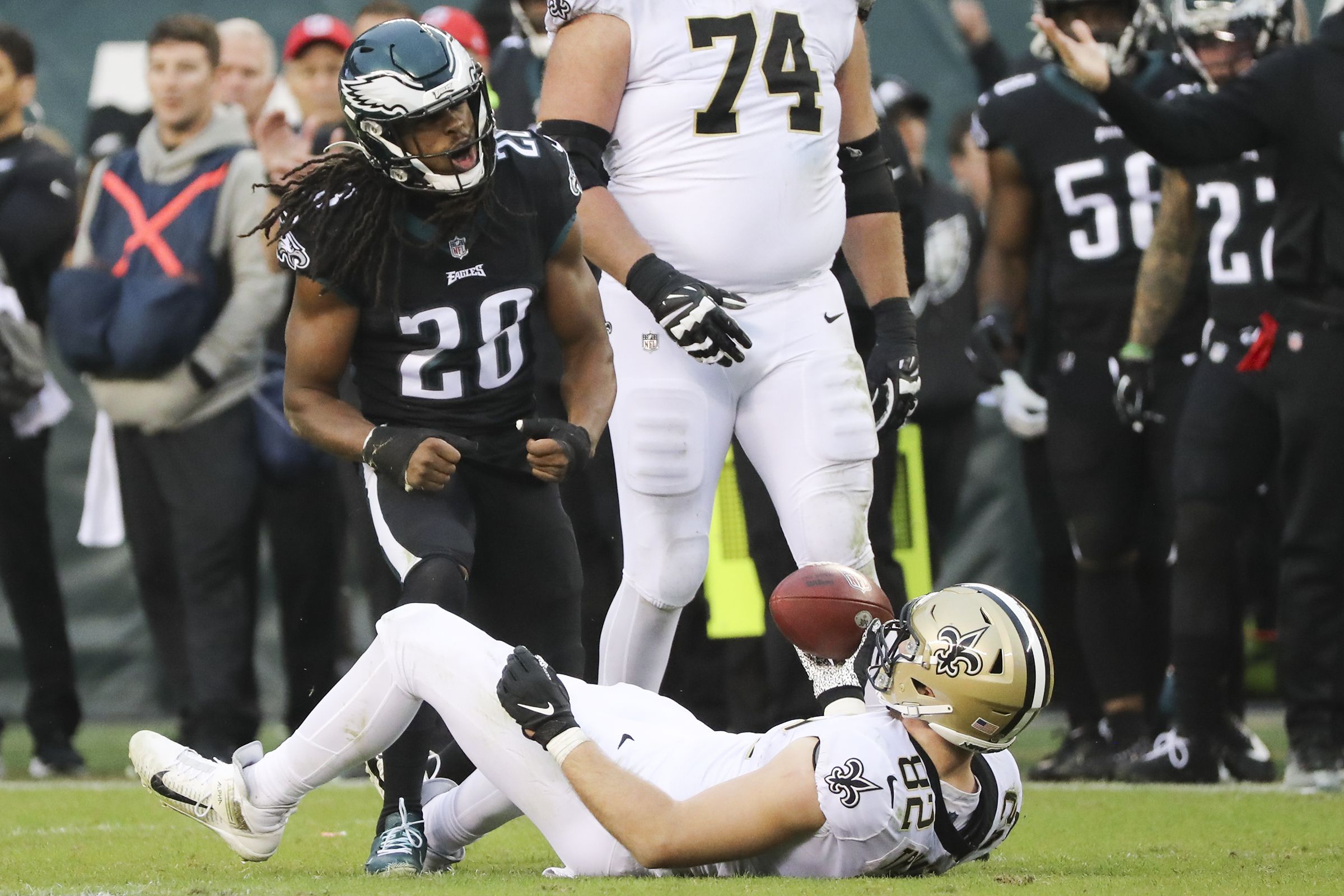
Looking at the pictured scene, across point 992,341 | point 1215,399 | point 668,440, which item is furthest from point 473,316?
point 992,341

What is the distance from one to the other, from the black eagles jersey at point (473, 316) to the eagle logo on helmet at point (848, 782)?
3.92 feet

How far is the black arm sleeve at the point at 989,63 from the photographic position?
826 centimetres

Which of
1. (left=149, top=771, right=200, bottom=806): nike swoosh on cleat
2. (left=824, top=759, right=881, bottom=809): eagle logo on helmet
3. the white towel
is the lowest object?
the white towel

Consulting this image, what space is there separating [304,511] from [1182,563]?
282 cm

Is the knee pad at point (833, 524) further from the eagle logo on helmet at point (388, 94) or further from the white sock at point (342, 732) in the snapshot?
the eagle logo on helmet at point (388, 94)

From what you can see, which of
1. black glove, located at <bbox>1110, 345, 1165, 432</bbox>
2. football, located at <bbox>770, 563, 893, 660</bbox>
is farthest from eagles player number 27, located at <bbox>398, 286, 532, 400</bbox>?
black glove, located at <bbox>1110, 345, 1165, 432</bbox>

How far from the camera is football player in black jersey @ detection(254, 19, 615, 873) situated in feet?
13.6

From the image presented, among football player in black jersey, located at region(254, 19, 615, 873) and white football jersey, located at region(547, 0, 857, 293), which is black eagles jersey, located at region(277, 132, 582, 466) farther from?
white football jersey, located at region(547, 0, 857, 293)

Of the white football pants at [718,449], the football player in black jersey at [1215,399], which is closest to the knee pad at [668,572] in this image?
the white football pants at [718,449]

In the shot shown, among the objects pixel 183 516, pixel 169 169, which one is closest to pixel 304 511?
pixel 183 516

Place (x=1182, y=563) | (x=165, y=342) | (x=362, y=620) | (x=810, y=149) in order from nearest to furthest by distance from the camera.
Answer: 1. (x=810, y=149)
2. (x=1182, y=563)
3. (x=165, y=342)
4. (x=362, y=620)

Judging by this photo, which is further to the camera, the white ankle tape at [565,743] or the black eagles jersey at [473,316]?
the black eagles jersey at [473,316]

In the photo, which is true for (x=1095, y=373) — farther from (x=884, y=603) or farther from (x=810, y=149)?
(x=884, y=603)

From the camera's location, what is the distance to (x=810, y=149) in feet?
15.8
